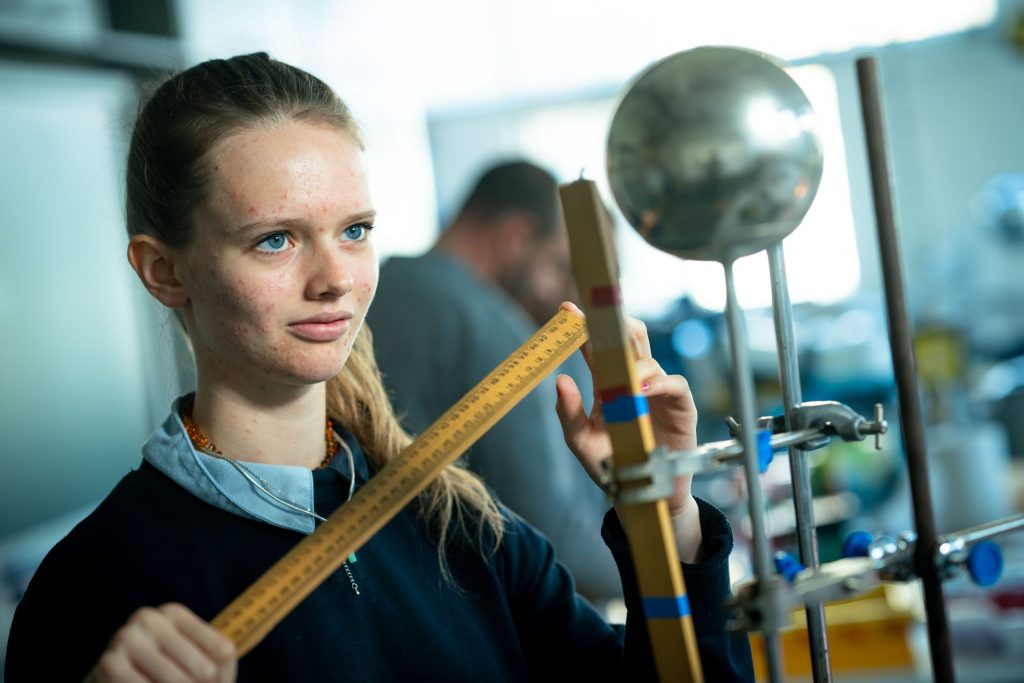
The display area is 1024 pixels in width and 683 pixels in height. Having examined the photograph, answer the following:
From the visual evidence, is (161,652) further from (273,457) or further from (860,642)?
(860,642)

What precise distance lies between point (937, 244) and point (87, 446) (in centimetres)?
520

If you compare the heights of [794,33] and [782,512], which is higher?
[794,33]

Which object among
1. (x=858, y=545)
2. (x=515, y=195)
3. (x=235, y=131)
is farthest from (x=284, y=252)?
(x=515, y=195)

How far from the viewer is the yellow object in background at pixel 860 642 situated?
209 cm

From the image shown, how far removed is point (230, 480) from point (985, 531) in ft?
2.43

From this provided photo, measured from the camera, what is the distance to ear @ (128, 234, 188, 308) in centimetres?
119

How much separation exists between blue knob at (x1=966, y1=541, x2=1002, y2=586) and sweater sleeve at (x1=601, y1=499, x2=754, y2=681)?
0.24m

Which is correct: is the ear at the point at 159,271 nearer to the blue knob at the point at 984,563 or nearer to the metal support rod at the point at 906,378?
the metal support rod at the point at 906,378

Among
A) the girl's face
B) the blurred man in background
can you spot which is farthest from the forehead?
the blurred man in background

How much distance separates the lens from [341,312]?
3.61 ft

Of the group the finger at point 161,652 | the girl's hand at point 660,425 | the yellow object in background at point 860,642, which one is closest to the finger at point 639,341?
the girl's hand at point 660,425

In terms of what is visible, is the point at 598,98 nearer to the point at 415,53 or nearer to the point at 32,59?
the point at 415,53

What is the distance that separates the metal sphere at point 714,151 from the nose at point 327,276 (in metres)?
0.37

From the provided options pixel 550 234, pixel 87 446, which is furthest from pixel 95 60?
pixel 550 234
